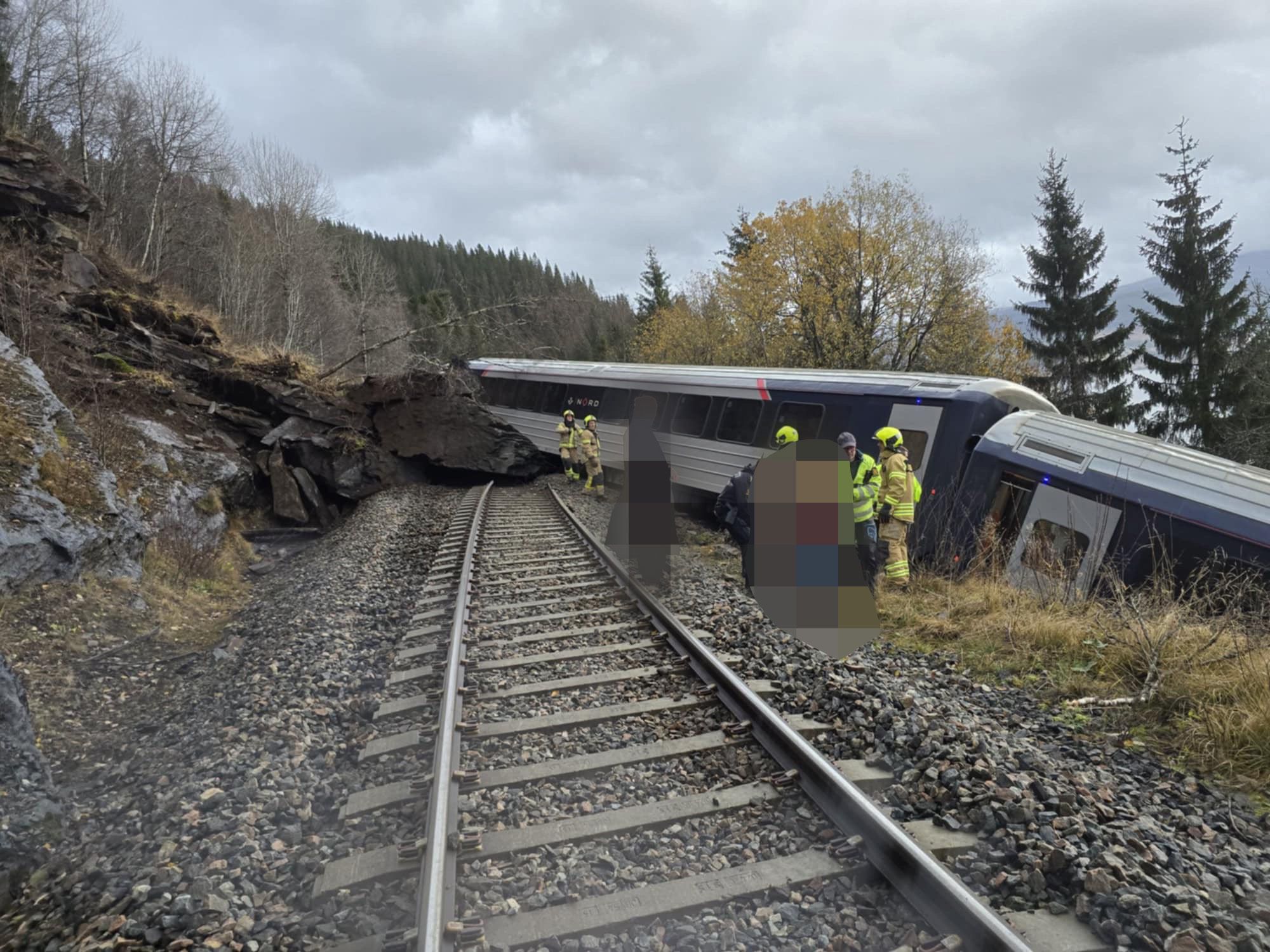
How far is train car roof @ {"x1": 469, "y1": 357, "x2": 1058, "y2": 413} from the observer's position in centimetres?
920

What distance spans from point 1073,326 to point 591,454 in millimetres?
21649

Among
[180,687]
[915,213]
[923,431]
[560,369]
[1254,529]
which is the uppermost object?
[915,213]

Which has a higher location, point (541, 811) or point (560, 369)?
point (560, 369)

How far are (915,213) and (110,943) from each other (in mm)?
29031

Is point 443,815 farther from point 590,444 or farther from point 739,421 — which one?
point 590,444

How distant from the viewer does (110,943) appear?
237 centimetres

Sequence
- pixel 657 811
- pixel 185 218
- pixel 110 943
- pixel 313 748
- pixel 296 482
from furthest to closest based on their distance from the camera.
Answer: pixel 185 218
pixel 296 482
pixel 313 748
pixel 657 811
pixel 110 943

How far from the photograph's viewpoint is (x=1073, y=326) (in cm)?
2603

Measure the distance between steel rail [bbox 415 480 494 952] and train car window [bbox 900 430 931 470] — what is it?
21.9 ft

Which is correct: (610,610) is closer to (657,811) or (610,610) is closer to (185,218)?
(657,811)

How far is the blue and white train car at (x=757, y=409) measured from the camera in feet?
29.5

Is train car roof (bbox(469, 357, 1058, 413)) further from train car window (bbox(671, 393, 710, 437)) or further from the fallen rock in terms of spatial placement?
the fallen rock

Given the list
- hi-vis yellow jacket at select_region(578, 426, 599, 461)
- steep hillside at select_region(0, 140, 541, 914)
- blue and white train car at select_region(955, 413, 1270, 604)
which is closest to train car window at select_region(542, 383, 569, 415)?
steep hillside at select_region(0, 140, 541, 914)

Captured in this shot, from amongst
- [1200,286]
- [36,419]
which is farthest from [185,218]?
[1200,286]
